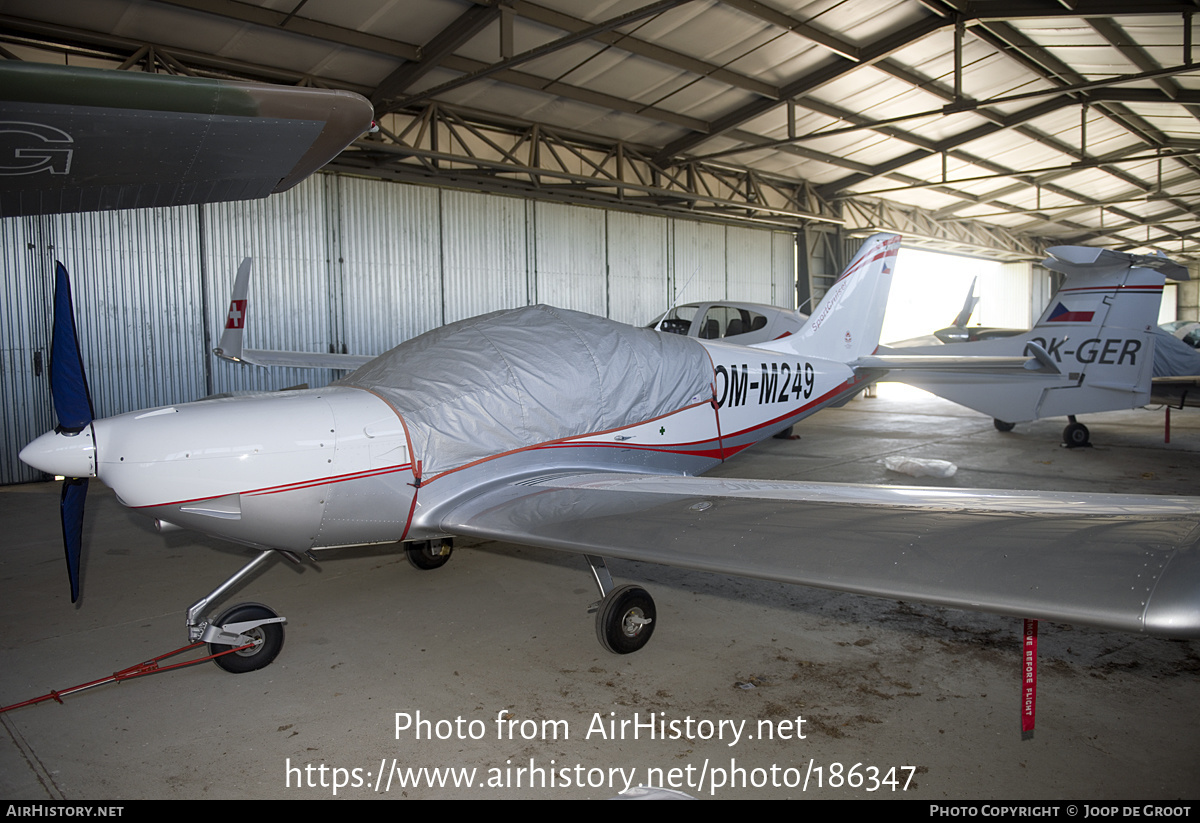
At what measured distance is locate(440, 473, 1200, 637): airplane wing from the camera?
1.89 meters

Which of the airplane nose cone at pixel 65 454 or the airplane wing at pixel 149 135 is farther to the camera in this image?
the airplane nose cone at pixel 65 454

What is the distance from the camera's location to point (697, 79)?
12.2m

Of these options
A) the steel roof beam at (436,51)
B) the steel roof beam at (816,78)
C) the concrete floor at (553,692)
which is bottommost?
the concrete floor at (553,692)

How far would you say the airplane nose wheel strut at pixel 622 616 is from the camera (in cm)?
377

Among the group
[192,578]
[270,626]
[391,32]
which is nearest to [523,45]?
[391,32]

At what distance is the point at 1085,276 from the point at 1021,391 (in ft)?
6.10

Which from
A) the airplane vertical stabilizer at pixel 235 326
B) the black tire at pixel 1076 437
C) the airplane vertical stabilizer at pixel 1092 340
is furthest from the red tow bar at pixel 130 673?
the black tire at pixel 1076 437

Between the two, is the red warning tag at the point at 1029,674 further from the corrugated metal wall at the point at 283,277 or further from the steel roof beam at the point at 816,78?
the steel roof beam at the point at 816,78

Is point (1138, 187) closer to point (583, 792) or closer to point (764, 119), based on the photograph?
point (764, 119)

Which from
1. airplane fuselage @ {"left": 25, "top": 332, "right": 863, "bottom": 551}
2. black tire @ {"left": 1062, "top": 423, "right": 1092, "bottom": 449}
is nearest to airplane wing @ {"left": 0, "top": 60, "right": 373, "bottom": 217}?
airplane fuselage @ {"left": 25, "top": 332, "right": 863, "bottom": 551}

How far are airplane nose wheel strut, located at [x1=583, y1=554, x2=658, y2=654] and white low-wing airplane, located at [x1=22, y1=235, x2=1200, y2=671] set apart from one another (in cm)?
1

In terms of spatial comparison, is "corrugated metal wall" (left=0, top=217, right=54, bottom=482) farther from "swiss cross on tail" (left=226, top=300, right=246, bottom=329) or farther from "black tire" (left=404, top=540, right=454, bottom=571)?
"black tire" (left=404, top=540, right=454, bottom=571)

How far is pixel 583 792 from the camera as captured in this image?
2.64 meters

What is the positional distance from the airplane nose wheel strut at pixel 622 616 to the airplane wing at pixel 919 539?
0.55 m
